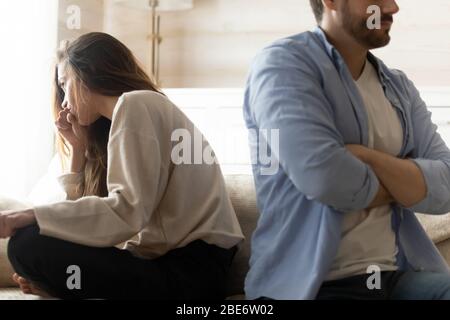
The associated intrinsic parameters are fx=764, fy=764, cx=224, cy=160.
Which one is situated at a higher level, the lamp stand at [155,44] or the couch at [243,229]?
the lamp stand at [155,44]

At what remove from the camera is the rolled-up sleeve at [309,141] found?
129 cm

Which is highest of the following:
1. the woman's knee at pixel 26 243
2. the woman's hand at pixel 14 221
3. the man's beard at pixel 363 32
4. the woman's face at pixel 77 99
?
the man's beard at pixel 363 32

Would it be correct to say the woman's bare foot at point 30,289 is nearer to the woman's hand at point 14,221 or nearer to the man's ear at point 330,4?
the woman's hand at point 14,221

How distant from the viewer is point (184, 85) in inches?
141

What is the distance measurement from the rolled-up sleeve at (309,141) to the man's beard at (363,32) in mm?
152

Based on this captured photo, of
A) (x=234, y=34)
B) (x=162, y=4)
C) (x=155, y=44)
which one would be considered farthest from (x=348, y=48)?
(x=155, y=44)

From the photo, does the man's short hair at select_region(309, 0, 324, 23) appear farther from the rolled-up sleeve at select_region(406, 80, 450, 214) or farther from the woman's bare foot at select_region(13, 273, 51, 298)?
the woman's bare foot at select_region(13, 273, 51, 298)

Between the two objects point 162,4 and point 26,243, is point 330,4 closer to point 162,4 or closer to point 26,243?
point 26,243

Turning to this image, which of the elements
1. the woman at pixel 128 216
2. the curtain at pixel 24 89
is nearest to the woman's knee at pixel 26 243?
the woman at pixel 128 216

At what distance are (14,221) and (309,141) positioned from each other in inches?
21.4

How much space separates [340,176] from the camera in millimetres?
1287

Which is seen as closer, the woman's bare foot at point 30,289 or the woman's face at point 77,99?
the woman's bare foot at point 30,289

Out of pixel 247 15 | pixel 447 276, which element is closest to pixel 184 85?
pixel 247 15
